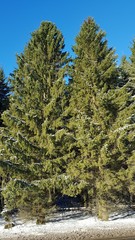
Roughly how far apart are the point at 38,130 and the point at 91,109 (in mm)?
3484

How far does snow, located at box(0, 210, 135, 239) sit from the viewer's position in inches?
550

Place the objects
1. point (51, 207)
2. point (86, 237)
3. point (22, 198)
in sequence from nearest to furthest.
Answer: point (86, 237) < point (22, 198) < point (51, 207)

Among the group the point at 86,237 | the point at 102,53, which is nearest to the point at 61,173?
the point at 86,237

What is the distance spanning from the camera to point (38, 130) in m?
15.7

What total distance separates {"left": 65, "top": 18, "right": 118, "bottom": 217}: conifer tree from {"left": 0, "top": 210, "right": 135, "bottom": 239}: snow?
1.22 metres

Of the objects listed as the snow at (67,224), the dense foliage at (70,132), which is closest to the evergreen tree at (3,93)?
the dense foliage at (70,132)

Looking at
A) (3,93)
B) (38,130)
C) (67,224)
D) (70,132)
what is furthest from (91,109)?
(3,93)

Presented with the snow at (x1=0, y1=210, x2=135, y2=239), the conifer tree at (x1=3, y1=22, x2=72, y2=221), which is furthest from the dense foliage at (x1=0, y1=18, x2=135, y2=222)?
the snow at (x1=0, y1=210, x2=135, y2=239)

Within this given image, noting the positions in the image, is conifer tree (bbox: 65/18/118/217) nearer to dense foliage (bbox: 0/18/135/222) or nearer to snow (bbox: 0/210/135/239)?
dense foliage (bbox: 0/18/135/222)

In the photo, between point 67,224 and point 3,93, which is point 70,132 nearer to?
point 67,224

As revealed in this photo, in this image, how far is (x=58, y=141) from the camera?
606 inches

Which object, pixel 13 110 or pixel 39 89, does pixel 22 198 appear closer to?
pixel 13 110

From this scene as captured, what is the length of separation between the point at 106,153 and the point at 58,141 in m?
2.88

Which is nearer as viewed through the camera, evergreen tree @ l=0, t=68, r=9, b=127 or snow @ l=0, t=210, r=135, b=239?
snow @ l=0, t=210, r=135, b=239
